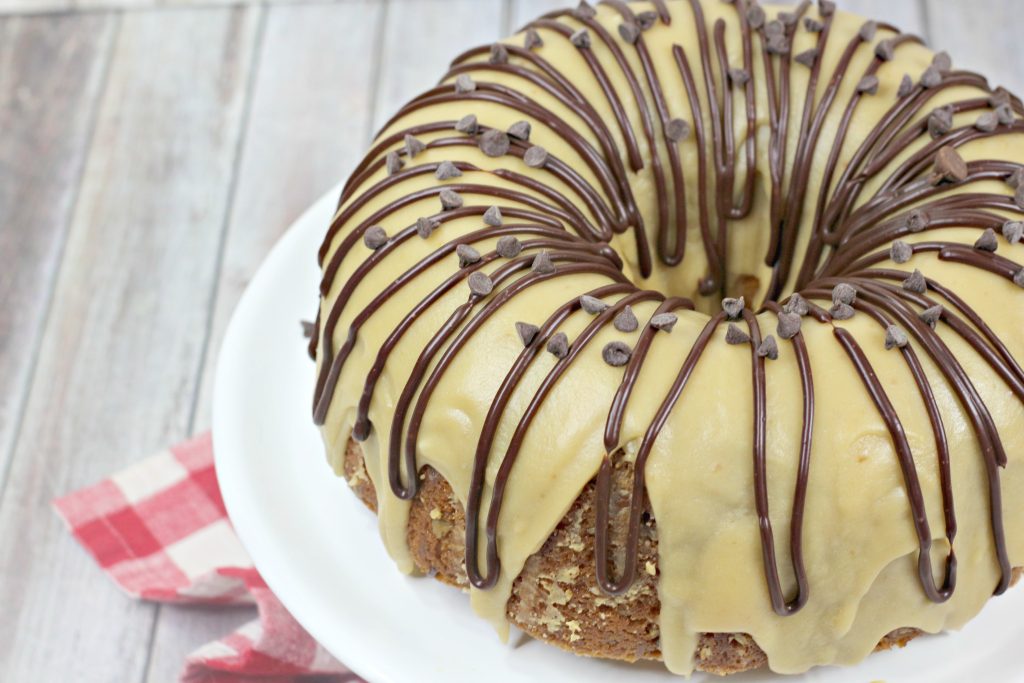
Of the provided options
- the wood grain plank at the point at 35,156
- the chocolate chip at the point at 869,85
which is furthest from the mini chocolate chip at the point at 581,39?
the wood grain plank at the point at 35,156

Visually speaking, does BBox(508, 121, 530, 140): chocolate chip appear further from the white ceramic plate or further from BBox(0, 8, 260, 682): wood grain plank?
BBox(0, 8, 260, 682): wood grain plank

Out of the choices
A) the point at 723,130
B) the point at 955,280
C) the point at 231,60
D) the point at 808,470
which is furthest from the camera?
the point at 231,60

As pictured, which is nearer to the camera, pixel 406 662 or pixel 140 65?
pixel 406 662

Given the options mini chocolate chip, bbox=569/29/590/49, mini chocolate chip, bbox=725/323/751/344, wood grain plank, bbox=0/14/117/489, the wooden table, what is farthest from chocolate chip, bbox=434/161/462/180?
wood grain plank, bbox=0/14/117/489

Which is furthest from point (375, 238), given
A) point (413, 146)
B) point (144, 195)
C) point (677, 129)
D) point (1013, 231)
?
point (144, 195)

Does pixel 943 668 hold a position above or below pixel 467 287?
below

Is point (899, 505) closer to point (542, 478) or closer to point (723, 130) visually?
point (542, 478)

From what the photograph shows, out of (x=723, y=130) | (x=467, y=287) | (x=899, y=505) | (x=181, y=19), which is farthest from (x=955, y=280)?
(x=181, y=19)

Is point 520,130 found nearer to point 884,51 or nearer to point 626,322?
point 626,322

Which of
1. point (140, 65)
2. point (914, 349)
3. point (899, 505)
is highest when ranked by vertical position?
point (140, 65)
